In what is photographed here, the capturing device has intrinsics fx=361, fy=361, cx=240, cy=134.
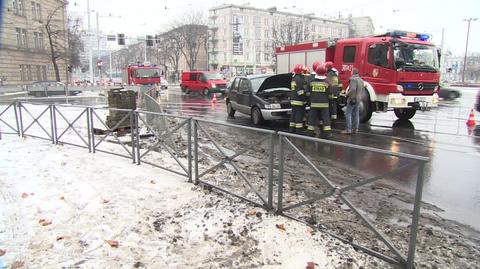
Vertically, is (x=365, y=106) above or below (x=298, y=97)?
below

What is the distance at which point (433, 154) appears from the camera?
798 cm

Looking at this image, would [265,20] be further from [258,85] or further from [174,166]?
[174,166]

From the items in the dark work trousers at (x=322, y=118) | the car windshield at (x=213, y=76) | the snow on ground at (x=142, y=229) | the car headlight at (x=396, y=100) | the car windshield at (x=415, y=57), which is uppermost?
the car windshield at (x=415, y=57)

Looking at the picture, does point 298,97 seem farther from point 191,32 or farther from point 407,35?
point 191,32

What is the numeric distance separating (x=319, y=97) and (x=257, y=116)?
3.26 metres

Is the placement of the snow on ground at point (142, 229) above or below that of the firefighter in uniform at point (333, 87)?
below

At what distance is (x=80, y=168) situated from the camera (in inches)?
270

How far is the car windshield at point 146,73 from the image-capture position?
113 ft

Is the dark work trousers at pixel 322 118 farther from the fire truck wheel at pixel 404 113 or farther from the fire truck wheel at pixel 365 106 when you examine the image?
the fire truck wheel at pixel 404 113

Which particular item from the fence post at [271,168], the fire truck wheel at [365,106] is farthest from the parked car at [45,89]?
the fence post at [271,168]

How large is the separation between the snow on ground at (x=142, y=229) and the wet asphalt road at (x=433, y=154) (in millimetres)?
1189

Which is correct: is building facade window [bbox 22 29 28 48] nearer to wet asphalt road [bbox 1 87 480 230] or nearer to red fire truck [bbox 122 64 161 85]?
red fire truck [bbox 122 64 161 85]

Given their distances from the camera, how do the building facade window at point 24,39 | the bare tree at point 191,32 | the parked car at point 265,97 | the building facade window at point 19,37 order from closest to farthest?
the parked car at point 265,97, the building facade window at point 19,37, the building facade window at point 24,39, the bare tree at point 191,32

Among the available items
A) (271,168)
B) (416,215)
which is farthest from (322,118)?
(416,215)
